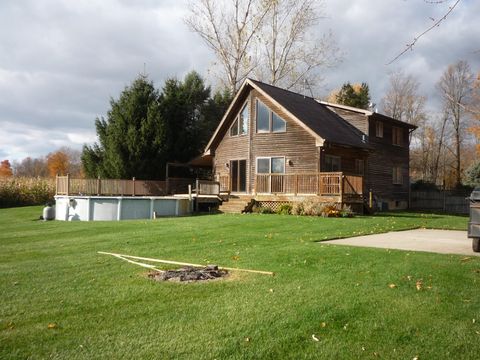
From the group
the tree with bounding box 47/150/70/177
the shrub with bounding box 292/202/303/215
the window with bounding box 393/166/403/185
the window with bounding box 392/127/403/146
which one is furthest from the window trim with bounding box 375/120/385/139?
the tree with bounding box 47/150/70/177

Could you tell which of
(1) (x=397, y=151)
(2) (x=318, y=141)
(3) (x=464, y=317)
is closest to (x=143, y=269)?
(3) (x=464, y=317)

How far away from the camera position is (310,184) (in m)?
21.1

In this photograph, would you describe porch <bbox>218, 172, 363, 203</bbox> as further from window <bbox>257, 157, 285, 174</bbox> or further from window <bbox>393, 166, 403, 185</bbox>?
window <bbox>393, 166, 403, 185</bbox>

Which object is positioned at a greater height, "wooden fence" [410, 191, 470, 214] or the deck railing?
the deck railing

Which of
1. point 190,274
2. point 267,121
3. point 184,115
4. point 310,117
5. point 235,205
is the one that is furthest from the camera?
point 184,115

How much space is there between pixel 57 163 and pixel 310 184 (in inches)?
2587

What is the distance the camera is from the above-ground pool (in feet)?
66.4

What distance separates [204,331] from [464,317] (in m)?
2.88

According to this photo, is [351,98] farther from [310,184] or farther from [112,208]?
[112,208]

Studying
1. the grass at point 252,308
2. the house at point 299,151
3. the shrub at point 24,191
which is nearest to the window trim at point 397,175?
the house at point 299,151

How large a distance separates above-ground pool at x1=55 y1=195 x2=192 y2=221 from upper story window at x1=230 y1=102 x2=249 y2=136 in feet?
21.7

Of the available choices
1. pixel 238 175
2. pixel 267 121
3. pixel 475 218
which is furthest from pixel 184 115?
pixel 475 218

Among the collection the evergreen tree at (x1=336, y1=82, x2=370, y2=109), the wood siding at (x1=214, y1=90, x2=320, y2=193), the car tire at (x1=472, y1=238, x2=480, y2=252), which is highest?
the evergreen tree at (x1=336, y1=82, x2=370, y2=109)

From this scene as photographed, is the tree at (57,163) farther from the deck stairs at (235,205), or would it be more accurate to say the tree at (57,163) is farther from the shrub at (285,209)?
the shrub at (285,209)
